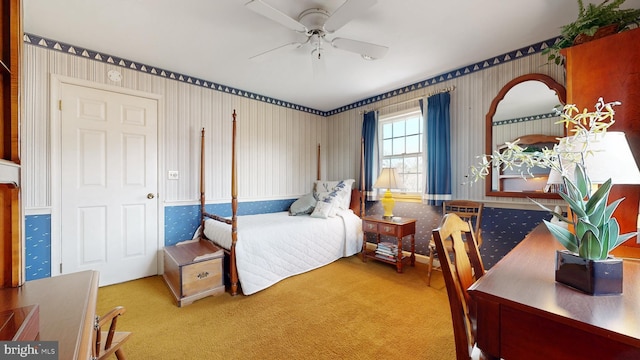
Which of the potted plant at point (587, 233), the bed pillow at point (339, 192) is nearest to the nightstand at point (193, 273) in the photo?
the bed pillow at point (339, 192)

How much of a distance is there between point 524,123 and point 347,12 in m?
2.14

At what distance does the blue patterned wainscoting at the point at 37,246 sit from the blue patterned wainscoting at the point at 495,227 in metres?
4.03

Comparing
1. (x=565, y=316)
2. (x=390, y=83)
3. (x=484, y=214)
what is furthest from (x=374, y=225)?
(x=565, y=316)

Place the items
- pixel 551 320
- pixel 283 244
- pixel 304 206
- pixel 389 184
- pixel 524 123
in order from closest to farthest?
pixel 551 320
pixel 524 123
pixel 283 244
pixel 389 184
pixel 304 206

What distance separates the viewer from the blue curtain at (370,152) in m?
3.83

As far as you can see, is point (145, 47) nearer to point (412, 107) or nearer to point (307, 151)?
point (307, 151)

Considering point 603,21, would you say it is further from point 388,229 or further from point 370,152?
point 370,152

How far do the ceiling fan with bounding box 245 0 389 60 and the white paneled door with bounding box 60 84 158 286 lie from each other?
208 cm

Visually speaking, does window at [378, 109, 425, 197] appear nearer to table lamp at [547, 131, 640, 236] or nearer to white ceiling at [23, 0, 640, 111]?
white ceiling at [23, 0, 640, 111]

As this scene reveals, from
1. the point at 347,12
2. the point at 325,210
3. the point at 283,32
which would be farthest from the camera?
the point at 325,210

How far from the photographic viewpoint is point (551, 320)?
2.21 feet

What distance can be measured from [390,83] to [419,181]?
4.56 ft

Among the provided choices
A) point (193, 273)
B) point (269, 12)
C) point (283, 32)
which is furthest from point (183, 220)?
point (269, 12)

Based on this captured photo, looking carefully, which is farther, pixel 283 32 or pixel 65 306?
pixel 283 32
